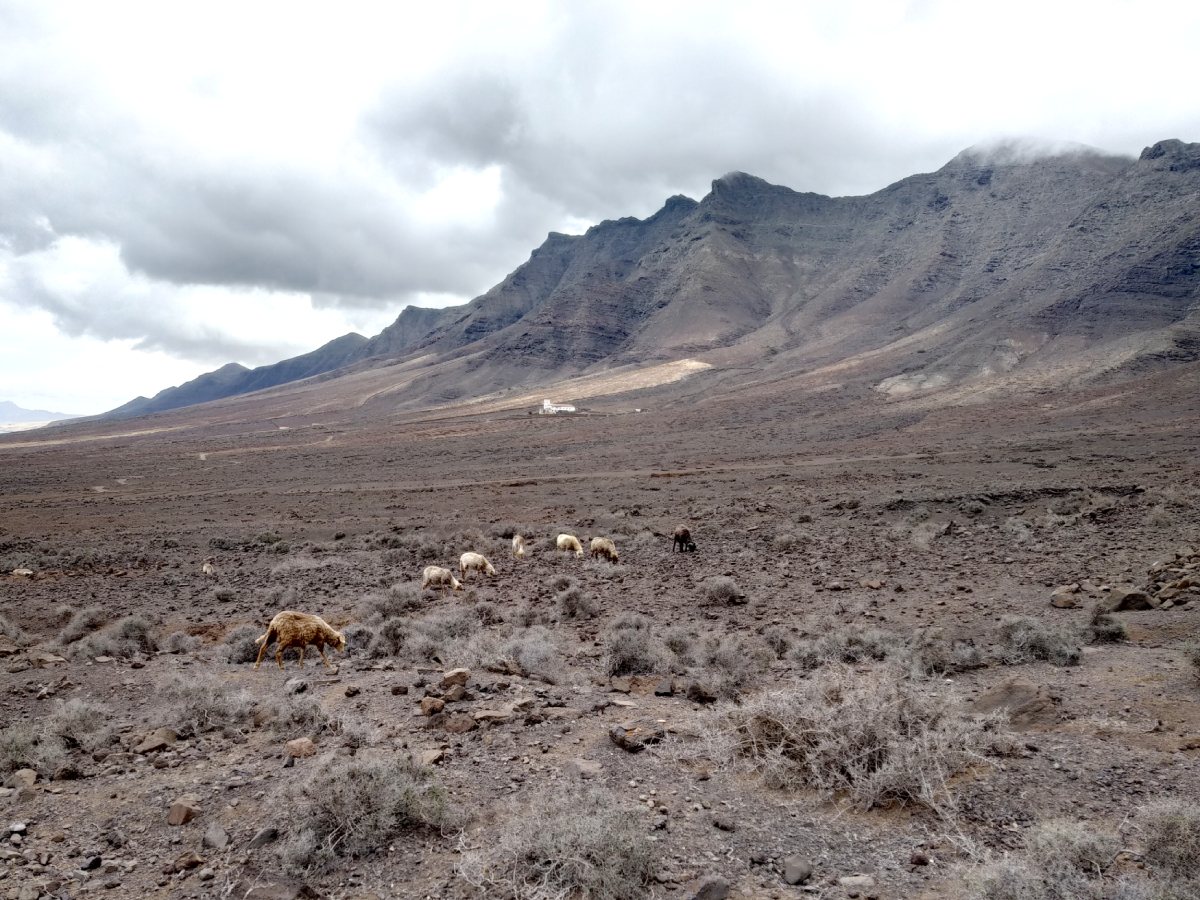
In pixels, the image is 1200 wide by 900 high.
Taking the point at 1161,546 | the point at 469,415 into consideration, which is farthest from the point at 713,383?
the point at 1161,546

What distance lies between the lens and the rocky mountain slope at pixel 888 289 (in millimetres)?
67000

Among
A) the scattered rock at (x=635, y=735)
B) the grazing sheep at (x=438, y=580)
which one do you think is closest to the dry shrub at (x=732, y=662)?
the scattered rock at (x=635, y=735)

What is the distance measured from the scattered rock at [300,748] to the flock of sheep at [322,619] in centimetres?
316

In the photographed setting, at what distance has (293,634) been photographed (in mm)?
9078

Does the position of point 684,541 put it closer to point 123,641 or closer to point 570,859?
point 123,641

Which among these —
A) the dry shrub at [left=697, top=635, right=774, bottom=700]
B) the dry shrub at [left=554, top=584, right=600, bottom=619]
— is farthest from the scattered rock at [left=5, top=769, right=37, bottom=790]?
the dry shrub at [left=554, top=584, right=600, bottom=619]

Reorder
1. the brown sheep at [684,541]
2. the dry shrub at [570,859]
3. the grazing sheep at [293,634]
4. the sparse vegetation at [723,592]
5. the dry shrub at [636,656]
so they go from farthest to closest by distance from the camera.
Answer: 1. the brown sheep at [684,541]
2. the sparse vegetation at [723,592]
3. the grazing sheep at [293,634]
4. the dry shrub at [636,656]
5. the dry shrub at [570,859]

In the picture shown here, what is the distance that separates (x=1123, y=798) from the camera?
14.6 ft

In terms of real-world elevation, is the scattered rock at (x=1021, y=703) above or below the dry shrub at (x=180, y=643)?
below

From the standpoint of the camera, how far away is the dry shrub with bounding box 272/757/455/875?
13.8ft

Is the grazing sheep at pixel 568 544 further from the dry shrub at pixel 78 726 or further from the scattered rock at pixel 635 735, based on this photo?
the dry shrub at pixel 78 726

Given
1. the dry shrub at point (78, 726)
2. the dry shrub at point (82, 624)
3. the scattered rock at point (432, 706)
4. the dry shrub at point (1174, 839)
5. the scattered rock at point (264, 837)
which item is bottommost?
the dry shrub at point (82, 624)

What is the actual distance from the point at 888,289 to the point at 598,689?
391ft

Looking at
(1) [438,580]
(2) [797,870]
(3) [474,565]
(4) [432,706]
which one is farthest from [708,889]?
(3) [474,565]
